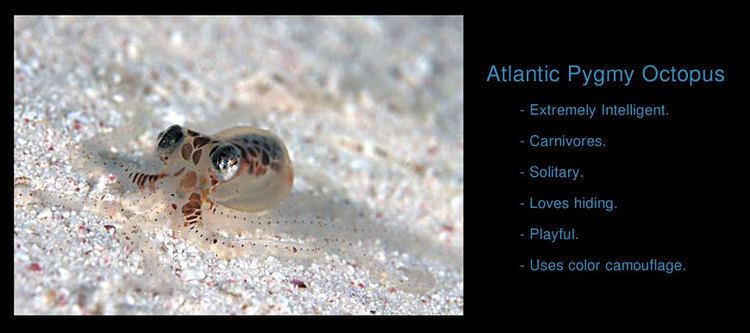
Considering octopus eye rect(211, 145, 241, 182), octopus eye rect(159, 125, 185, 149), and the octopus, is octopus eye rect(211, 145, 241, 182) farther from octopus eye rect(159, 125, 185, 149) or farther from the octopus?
octopus eye rect(159, 125, 185, 149)
